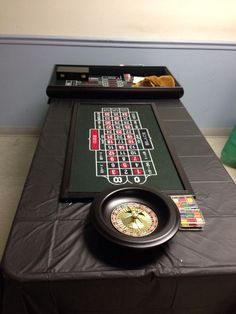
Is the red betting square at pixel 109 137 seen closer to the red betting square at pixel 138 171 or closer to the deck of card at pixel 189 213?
the red betting square at pixel 138 171

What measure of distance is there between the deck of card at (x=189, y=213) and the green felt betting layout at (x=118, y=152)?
7 centimetres

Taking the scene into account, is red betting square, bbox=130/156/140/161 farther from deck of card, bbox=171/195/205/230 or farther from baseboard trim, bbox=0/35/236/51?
baseboard trim, bbox=0/35/236/51

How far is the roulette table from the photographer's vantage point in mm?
735

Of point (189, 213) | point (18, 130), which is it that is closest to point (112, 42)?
point (18, 130)

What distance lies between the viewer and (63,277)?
27.9 inches

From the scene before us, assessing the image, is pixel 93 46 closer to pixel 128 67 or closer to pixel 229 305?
pixel 128 67

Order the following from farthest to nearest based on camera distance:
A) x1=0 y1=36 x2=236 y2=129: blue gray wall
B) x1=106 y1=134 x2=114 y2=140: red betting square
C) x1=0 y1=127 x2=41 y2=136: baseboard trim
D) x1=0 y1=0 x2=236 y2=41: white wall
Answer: x1=0 y1=127 x2=41 y2=136: baseboard trim
x1=0 y1=36 x2=236 y2=129: blue gray wall
x1=0 y1=0 x2=236 y2=41: white wall
x1=106 y1=134 x2=114 y2=140: red betting square

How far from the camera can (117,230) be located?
79cm

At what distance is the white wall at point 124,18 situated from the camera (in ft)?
6.90

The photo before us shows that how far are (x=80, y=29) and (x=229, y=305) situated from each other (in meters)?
2.06

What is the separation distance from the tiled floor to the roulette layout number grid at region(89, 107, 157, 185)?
2.64ft

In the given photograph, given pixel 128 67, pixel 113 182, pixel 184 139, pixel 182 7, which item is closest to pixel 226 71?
pixel 182 7

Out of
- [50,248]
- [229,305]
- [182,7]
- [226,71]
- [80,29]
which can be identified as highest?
[182,7]

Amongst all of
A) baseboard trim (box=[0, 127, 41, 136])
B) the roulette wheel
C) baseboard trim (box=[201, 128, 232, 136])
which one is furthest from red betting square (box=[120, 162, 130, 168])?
baseboard trim (box=[201, 128, 232, 136])
